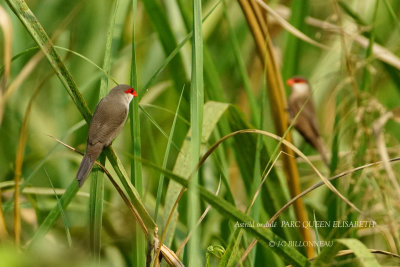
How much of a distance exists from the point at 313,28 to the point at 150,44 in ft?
4.62

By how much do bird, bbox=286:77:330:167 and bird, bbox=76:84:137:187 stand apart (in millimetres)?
989

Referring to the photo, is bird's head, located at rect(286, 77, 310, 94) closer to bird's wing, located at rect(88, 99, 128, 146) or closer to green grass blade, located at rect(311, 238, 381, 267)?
bird's wing, located at rect(88, 99, 128, 146)

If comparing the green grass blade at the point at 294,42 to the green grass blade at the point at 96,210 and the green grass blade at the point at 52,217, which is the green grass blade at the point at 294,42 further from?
the green grass blade at the point at 52,217

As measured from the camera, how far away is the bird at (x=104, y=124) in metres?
1.66

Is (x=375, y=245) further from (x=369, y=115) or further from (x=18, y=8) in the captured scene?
(x=18, y=8)

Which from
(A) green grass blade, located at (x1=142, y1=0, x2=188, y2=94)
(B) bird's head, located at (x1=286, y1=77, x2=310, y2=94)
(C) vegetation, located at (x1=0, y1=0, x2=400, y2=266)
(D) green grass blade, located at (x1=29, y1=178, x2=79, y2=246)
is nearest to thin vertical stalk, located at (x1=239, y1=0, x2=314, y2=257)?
(C) vegetation, located at (x1=0, y1=0, x2=400, y2=266)

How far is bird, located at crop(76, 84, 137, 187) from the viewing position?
5.44 ft

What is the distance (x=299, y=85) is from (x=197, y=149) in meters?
Result: 2.05

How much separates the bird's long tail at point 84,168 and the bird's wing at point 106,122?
0.07 meters

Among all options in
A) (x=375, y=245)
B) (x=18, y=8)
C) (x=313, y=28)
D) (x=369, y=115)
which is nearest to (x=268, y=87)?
(x=369, y=115)

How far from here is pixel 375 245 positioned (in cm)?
243

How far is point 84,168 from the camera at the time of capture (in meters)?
1.64

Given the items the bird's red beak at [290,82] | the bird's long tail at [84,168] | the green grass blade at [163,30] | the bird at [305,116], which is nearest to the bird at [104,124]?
the bird's long tail at [84,168]

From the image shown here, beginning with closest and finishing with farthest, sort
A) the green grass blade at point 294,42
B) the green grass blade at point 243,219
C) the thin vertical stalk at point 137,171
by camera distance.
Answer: the green grass blade at point 243,219 → the thin vertical stalk at point 137,171 → the green grass blade at point 294,42
